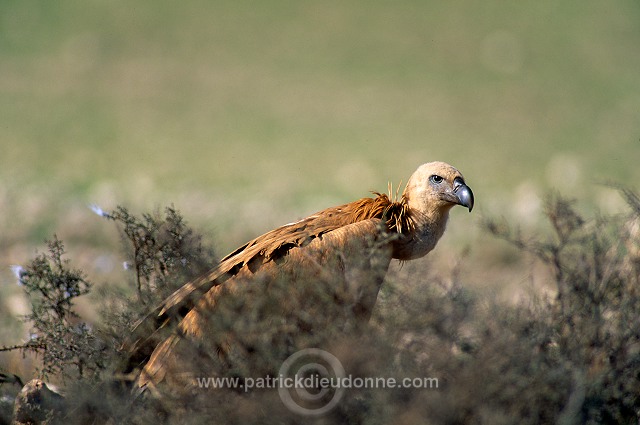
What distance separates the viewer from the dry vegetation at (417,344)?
4.84 m

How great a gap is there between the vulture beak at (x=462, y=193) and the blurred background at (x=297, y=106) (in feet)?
28.0

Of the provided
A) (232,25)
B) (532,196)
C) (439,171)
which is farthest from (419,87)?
(439,171)

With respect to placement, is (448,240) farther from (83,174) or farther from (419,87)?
(419,87)

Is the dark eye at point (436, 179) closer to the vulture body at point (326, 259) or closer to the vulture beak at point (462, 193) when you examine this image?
the vulture body at point (326, 259)

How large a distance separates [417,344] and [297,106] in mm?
39114

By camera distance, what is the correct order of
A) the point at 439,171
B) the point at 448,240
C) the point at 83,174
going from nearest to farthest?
the point at 439,171
the point at 448,240
the point at 83,174

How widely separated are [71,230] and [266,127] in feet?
83.1

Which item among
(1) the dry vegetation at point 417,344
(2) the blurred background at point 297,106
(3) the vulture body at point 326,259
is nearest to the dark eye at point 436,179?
(3) the vulture body at point 326,259

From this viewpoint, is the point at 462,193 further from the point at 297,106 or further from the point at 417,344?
the point at 297,106

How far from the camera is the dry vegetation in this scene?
15.9ft

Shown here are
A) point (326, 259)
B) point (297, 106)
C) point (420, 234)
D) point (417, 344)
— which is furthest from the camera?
point (297, 106)

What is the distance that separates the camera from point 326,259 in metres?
6.36

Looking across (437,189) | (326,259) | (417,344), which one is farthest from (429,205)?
(417,344)

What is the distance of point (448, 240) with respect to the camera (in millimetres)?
18234
